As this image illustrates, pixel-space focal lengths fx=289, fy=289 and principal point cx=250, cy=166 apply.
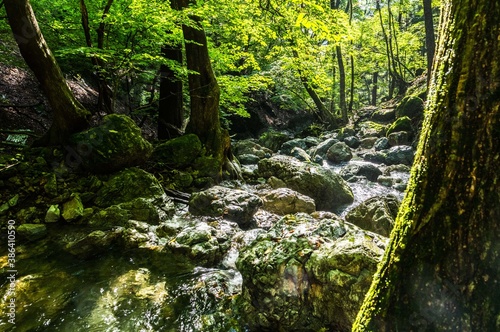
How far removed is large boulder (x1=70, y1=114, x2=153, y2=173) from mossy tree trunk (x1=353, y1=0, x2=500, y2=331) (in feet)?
19.4

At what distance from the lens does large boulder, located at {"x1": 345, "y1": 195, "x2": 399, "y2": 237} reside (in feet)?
17.2

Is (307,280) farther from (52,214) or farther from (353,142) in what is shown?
(353,142)

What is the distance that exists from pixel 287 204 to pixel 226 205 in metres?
1.41

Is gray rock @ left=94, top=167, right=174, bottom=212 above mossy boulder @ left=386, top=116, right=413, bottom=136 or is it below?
above

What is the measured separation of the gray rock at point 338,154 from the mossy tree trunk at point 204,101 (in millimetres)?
6127

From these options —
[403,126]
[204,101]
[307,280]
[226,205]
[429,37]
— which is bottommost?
[403,126]

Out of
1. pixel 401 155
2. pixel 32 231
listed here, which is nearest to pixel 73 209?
A: pixel 32 231

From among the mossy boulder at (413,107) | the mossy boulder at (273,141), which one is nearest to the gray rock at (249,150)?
the mossy boulder at (273,141)

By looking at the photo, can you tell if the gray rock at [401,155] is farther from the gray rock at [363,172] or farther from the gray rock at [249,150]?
the gray rock at [249,150]

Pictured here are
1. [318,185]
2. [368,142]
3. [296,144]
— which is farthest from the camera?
[296,144]

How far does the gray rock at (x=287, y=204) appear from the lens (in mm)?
6352

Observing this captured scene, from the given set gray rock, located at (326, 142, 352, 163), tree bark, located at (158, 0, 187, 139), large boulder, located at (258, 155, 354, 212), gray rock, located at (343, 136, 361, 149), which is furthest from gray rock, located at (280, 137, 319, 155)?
tree bark, located at (158, 0, 187, 139)

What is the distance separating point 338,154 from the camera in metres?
12.9

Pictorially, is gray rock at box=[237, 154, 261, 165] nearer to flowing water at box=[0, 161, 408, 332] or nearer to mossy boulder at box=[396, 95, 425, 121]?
flowing water at box=[0, 161, 408, 332]
